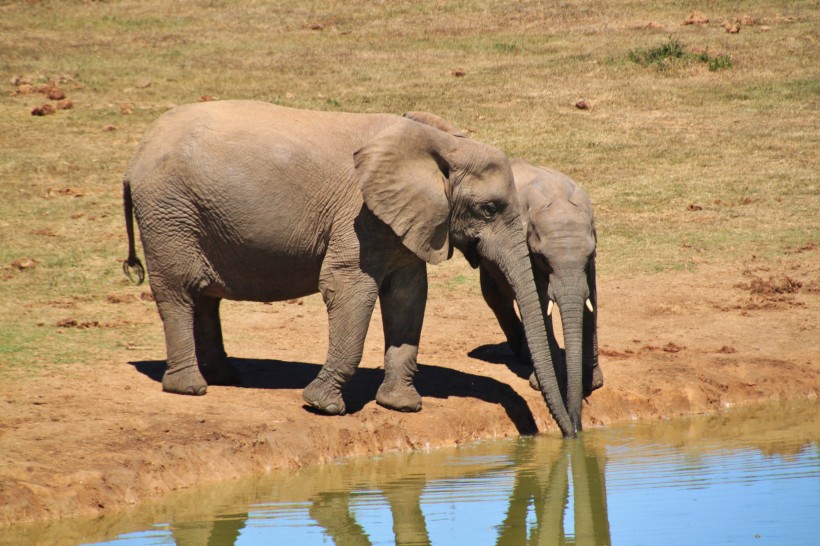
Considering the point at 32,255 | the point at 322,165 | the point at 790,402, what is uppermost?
the point at 322,165

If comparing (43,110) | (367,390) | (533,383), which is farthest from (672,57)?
(367,390)

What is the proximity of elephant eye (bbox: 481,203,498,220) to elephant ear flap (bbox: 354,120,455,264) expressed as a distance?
0.94 ft

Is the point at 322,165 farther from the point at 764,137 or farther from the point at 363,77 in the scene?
the point at 363,77

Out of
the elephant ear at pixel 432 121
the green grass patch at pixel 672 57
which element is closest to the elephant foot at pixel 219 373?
the elephant ear at pixel 432 121

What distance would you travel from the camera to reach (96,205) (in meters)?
18.3

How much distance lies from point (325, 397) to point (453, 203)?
1.87 m

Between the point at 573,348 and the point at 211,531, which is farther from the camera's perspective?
the point at 573,348

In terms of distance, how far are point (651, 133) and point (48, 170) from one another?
9.95 metres

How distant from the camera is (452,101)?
23969 mm

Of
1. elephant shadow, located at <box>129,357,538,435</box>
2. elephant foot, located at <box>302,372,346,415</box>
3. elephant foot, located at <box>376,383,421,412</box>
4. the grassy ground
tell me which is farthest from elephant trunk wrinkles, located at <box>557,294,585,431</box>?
the grassy ground

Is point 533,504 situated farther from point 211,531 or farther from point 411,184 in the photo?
point 411,184

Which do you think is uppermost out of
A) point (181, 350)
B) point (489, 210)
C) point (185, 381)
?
point (489, 210)

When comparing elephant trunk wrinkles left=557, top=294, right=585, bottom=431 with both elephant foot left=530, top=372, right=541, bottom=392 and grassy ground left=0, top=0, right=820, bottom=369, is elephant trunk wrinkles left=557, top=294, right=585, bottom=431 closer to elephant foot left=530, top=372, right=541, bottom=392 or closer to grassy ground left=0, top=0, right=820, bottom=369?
elephant foot left=530, top=372, right=541, bottom=392

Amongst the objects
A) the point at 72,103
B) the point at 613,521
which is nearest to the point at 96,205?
the point at 72,103
